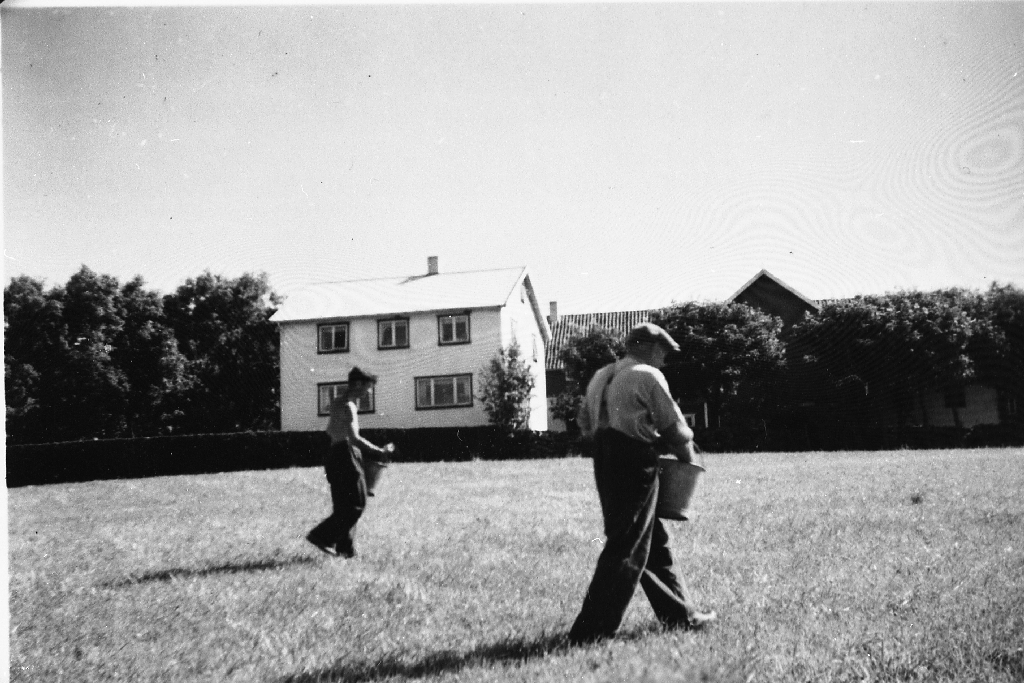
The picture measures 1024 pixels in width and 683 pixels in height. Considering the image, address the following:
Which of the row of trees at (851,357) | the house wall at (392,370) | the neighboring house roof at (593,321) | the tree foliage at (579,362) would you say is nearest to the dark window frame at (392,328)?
the house wall at (392,370)

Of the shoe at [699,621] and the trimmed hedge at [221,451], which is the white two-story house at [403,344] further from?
the shoe at [699,621]

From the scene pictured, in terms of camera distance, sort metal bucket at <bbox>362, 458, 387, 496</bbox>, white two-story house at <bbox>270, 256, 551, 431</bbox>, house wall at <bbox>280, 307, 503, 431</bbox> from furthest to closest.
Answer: house wall at <bbox>280, 307, 503, 431</bbox> < white two-story house at <bbox>270, 256, 551, 431</bbox> < metal bucket at <bbox>362, 458, 387, 496</bbox>

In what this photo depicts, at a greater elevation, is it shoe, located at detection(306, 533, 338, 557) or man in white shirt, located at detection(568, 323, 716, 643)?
man in white shirt, located at detection(568, 323, 716, 643)

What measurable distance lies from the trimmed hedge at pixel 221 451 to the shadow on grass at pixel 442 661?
17127mm

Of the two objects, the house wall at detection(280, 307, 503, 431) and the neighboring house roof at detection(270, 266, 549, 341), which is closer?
the neighboring house roof at detection(270, 266, 549, 341)

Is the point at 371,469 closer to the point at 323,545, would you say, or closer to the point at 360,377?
the point at 323,545

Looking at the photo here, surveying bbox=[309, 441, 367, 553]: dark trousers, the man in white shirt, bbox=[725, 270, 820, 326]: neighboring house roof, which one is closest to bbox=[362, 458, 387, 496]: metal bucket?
bbox=[309, 441, 367, 553]: dark trousers

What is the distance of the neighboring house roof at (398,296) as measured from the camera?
2131 centimetres

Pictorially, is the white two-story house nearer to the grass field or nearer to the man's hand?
the grass field

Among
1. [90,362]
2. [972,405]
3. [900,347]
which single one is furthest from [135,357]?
[972,405]

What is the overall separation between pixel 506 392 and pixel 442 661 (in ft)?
69.6

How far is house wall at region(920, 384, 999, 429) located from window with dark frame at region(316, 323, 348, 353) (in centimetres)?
2683

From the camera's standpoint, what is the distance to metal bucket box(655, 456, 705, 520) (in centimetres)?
482

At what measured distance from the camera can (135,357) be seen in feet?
74.0
